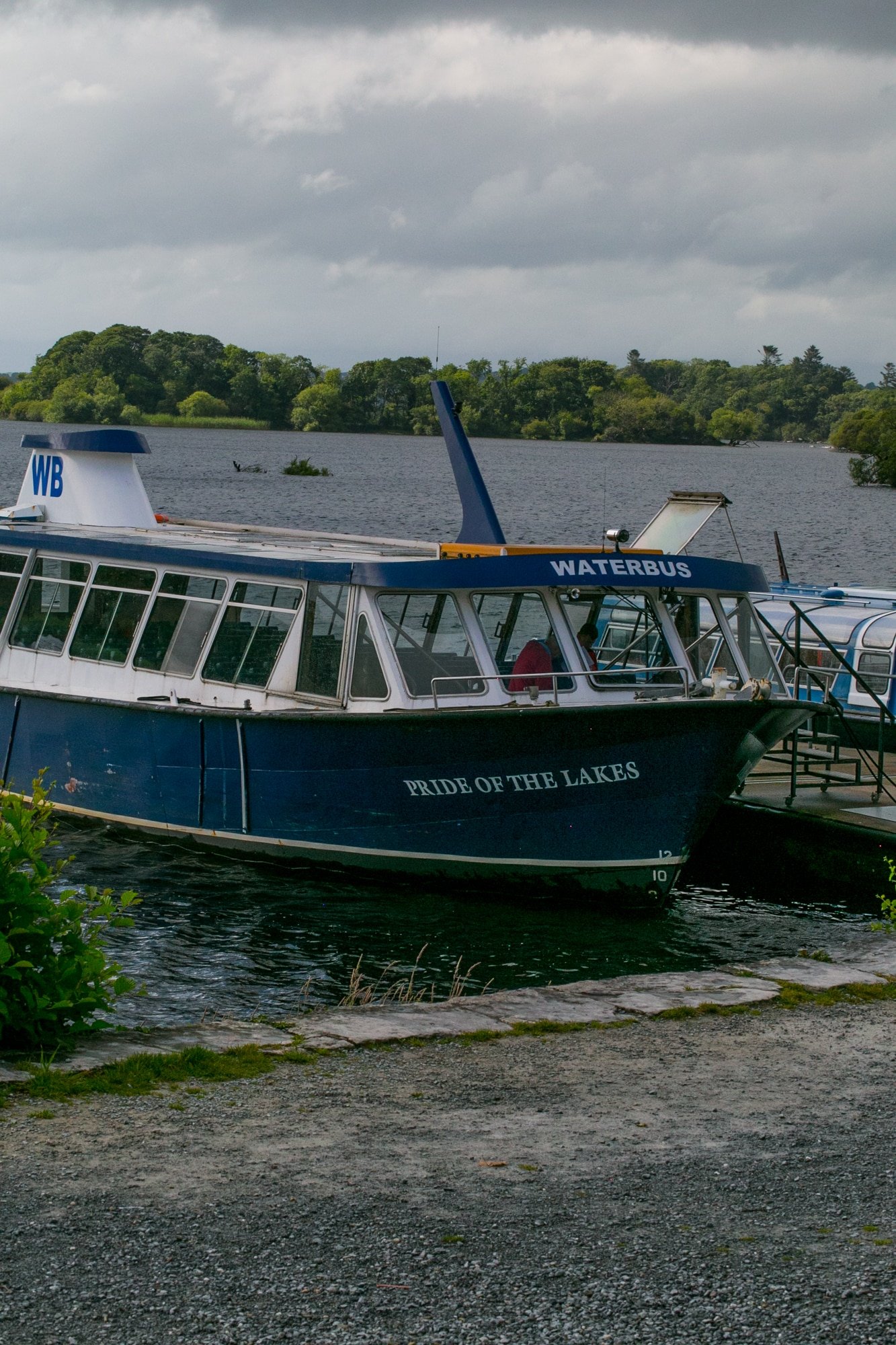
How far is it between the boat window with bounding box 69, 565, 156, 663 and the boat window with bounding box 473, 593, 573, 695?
4269mm

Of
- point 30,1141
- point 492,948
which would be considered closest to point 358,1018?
point 30,1141

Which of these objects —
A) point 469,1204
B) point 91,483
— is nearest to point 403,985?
point 469,1204

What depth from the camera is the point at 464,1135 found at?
21.4 ft

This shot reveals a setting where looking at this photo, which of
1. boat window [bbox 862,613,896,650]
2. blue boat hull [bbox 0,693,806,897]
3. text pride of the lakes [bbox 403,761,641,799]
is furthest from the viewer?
boat window [bbox 862,613,896,650]

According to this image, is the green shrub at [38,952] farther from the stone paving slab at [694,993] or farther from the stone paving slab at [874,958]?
the stone paving slab at [874,958]

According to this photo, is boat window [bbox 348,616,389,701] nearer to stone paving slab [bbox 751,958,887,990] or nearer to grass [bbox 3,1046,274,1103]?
stone paving slab [bbox 751,958,887,990]

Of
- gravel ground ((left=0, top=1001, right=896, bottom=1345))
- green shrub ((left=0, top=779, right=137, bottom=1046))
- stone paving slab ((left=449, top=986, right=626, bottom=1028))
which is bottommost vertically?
stone paving slab ((left=449, top=986, right=626, bottom=1028))

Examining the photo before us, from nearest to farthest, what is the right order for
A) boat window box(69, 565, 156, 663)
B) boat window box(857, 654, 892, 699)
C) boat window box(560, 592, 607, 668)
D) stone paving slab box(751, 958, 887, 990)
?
stone paving slab box(751, 958, 887, 990) < boat window box(560, 592, 607, 668) < boat window box(69, 565, 156, 663) < boat window box(857, 654, 892, 699)

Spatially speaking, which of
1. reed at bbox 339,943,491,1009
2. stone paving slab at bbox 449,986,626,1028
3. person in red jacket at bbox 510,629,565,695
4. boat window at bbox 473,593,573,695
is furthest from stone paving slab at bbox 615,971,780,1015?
person in red jacket at bbox 510,629,565,695

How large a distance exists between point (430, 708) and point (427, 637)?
3.02 ft

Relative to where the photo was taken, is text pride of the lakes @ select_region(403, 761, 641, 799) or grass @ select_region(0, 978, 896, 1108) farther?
text pride of the lakes @ select_region(403, 761, 641, 799)

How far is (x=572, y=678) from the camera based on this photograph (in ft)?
47.8

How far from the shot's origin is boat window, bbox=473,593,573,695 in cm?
1458

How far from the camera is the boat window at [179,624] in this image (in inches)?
646
